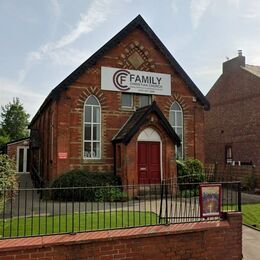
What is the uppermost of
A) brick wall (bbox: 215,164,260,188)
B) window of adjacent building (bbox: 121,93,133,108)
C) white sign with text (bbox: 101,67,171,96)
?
white sign with text (bbox: 101,67,171,96)

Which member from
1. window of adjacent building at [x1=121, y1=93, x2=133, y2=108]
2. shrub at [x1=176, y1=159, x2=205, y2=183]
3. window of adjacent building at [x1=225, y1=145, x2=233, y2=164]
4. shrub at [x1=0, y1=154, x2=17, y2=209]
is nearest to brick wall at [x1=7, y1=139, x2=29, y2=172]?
window of adjacent building at [x1=121, y1=93, x2=133, y2=108]

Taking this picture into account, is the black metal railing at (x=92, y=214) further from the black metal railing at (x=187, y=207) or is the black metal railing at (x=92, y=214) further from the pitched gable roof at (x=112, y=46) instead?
the pitched gable roof at (x=112, y=46)

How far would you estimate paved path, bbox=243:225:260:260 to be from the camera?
26.8ft

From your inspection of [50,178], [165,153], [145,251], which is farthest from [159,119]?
[145,251]

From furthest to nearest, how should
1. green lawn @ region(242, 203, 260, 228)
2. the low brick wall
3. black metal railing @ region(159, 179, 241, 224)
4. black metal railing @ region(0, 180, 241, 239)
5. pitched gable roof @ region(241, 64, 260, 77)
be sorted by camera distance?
pitched gable roof @ region(241, 64, 260, 77) < green lawn @ region(242, 203, 260, 228) < black metal railing @ region(159, 179, 241, 224) < black metal railing @ region(0, 180, 241, 239) < the low brick wall

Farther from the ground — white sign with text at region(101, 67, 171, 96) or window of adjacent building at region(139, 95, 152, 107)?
white sign with text at region(101, 67, 171, 96)

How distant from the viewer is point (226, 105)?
29250mm

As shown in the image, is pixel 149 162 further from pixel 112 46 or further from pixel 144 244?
pixel 144 244

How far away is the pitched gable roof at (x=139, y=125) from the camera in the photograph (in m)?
16.8

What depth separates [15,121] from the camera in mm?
51719

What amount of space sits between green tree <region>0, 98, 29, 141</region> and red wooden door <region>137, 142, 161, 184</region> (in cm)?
3732

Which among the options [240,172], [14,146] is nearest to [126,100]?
[240,172]

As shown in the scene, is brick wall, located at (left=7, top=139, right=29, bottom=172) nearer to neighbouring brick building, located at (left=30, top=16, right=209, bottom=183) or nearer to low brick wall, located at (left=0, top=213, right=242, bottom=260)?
neighbouring brick building, located at (left=30, top=16, right=209, bottom=183)

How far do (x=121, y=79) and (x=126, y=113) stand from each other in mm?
1955
